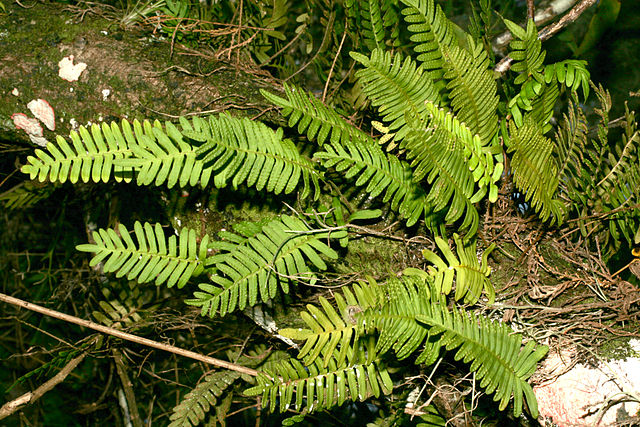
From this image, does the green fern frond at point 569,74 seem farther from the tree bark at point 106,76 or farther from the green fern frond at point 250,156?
the tree bark at point 106,76

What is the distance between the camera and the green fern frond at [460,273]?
1.31 m

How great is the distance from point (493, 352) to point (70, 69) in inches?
58.1

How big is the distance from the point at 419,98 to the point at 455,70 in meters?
0.12

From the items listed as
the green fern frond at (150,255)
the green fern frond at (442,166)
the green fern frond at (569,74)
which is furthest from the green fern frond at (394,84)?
the green fern frond at (150,255)

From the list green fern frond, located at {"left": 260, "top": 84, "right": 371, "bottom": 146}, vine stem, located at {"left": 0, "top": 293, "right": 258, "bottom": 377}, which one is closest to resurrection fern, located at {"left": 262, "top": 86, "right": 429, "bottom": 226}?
green fern frond, located at {"left": 260, "top": 84, "right": 371, "bottom": 146}

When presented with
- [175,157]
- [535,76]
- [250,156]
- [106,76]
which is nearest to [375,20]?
[535,76]

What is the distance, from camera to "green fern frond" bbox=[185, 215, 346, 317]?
1.27m

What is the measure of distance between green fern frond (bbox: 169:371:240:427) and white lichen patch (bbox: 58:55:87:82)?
1036 millimetres

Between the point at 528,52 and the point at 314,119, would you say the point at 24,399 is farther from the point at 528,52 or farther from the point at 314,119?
the point at 528,52

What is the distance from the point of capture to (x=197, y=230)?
154 cm

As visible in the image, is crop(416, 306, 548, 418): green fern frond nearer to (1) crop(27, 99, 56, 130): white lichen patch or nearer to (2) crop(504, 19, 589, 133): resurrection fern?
(2) crop(504, 19, 589, 133): resurrection fern

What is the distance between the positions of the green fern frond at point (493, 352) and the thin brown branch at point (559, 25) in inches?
30.1

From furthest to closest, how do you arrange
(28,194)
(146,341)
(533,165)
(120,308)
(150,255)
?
(28,194), (120,308), (146,341), (150,255), (533,165)

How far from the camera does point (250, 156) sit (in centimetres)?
130
